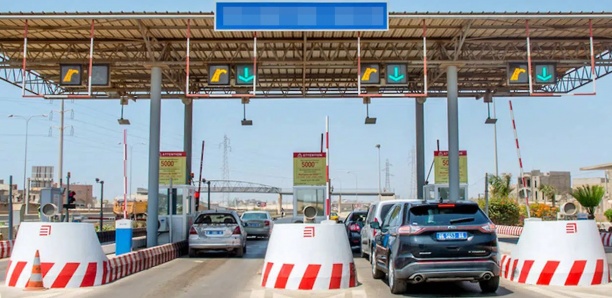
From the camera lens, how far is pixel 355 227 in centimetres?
2202

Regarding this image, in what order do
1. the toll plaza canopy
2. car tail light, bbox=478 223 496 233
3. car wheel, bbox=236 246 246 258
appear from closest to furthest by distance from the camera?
car tail light, bbox=478 223 496 233
the toll plaza canopy
car wheel, bbox=236 246 246 258

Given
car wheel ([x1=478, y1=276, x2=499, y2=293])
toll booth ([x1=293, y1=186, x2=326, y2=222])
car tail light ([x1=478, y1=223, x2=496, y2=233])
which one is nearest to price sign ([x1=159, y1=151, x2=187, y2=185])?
toll booth ([x1=293, y1=186, x2=326, y2=222])

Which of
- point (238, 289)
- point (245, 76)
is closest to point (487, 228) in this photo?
point (238, 289)

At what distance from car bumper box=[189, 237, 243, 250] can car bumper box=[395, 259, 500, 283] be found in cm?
1026

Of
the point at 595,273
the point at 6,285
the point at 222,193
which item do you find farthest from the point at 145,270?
the point at 222,193

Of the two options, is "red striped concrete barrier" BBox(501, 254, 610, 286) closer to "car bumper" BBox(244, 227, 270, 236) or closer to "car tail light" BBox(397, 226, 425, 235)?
"car tail light" BBox(397, 226, 425, 235)

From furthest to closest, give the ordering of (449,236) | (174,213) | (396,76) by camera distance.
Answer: (174,213) < (396,76) < (449,236)

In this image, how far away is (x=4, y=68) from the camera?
2258 cm

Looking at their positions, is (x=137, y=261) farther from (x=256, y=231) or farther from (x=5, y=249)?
(x=256, y=231)

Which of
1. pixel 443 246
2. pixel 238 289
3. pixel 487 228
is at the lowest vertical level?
pixel 238 289

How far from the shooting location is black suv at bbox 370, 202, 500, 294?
10.2 m

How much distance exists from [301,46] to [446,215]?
13.3 meters

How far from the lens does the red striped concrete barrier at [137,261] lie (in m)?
13.0

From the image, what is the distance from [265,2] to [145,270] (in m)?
7.30
